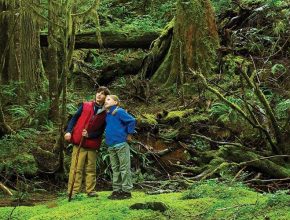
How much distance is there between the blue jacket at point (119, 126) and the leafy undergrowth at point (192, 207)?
0.92 meters

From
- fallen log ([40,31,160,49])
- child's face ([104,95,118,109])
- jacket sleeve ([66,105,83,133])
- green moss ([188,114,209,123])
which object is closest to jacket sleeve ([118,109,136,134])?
child's face ([104,95,118,109])

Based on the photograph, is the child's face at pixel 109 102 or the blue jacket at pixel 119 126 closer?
the blue jacket at pixel 119 126

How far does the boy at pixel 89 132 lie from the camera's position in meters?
7.40

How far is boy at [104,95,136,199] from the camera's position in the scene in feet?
22.9

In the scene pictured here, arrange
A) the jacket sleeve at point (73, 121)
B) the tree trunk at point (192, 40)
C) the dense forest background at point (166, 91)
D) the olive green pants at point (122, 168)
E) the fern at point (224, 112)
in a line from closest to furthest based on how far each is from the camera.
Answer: the olive green pants at point (122, 168)
the jacket sleeve at point (73, 121)
the dense forest background at point (166, 91)
the fern at point (224, 112)
the tree trunk at point (192, 40)

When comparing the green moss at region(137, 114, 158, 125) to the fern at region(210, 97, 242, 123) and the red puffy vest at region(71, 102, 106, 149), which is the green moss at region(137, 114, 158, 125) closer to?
the fern at region(210, 97, 242, 123)

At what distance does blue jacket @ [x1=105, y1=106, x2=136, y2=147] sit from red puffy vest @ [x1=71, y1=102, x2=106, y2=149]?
36 centimetres

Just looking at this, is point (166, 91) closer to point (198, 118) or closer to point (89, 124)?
point (198, 118)

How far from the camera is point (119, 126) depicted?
707 centimetres

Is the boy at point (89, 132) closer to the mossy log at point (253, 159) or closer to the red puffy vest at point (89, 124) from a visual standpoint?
the red puffy vest at point (89, 124)

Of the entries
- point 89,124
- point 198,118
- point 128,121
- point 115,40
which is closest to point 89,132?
point 89,124

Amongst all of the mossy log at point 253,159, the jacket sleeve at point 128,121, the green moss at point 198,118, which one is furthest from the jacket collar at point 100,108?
the green moss at point 198,118

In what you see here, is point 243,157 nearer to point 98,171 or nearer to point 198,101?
point 98,171

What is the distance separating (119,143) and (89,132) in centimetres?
67
